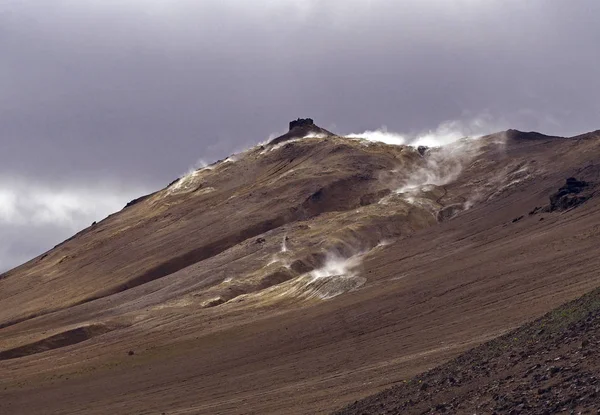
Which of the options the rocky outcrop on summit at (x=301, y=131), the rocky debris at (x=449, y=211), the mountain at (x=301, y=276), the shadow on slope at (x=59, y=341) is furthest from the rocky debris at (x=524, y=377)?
the rocky outcrop on summit at (x=301, y=131)

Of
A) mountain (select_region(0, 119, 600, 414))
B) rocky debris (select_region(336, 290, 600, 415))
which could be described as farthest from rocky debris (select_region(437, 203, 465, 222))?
rocky debris (select_region(336, 290, 600, 415))

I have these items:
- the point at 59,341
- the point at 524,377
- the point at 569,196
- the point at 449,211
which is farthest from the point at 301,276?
the point at 524,377

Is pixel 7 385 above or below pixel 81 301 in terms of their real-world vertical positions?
below

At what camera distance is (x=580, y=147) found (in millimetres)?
95188

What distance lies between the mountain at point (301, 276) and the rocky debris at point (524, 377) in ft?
32.9

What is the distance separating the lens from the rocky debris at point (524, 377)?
647 inches

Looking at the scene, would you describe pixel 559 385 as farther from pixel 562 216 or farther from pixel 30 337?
pixel 30 337

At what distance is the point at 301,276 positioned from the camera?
74.8 metres

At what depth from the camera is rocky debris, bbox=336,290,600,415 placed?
16.4 metres

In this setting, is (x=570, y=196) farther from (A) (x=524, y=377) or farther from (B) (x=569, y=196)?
(A) (x=524, y=377)

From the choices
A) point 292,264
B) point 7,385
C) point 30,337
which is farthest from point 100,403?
point 292,264

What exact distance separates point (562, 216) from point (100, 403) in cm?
3414

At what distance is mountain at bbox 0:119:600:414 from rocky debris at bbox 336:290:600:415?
1001 cm

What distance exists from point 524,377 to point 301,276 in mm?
56600
